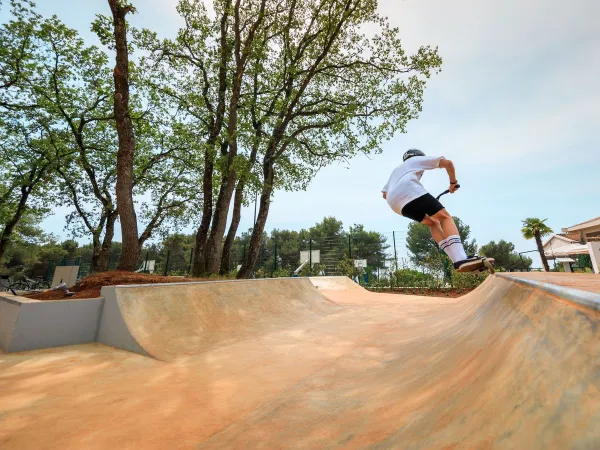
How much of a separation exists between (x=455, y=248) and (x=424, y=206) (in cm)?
60

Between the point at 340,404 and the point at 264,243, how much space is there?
52.0 m

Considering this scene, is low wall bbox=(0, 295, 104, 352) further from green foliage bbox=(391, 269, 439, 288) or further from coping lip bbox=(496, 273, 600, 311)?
green foliage bbox=(391, 269, 439, 288)

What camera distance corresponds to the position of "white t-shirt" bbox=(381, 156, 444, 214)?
3369mm

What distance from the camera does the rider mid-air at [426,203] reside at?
10.5 ft

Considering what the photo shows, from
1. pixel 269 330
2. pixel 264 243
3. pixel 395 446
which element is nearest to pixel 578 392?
pixel 395 446

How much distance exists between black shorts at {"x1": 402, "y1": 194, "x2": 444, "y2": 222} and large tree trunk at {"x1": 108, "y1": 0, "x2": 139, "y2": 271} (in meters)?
5.39

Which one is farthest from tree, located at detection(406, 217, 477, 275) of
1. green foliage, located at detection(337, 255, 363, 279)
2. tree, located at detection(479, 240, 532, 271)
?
green foliage, located at detection(337, 255, 363, 279)

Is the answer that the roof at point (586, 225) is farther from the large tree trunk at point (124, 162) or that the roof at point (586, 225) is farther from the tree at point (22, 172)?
the tree at point (22, 172)

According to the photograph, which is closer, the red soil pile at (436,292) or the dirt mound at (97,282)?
the dirt mound at (97,282)

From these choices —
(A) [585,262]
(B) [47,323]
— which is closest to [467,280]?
(B) [47,323]

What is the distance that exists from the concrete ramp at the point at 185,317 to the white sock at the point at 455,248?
7.70 ft

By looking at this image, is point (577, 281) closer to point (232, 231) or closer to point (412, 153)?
point (412, 153)

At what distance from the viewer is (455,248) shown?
322cm

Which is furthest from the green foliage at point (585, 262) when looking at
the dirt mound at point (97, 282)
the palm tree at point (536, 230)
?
the dirt mound at point (97, 282)
